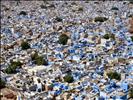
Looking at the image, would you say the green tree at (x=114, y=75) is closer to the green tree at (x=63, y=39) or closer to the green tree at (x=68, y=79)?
Answer: the green tree at (x=68, y=79)

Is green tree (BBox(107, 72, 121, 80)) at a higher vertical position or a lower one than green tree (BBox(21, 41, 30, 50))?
lower

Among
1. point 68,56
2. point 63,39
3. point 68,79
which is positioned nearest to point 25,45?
point 63,39

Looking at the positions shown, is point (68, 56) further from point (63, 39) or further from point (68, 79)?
point (68, 79)

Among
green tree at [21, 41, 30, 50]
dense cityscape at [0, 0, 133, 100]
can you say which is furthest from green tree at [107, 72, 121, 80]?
green tree at [21, 41, 30, 50]

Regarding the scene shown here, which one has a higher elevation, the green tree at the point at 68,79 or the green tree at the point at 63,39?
the green tree at the point at 63,39

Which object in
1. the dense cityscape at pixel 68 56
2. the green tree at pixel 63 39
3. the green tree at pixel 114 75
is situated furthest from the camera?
the green tree at pixel 63 39

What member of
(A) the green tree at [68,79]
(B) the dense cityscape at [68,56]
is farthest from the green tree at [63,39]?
(A) the green tree at [68,79]

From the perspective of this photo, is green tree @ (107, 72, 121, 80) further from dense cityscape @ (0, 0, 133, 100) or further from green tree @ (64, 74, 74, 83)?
green tree @ (64, 74, 74, 83)

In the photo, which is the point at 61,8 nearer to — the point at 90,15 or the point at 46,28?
the point at 90,15
